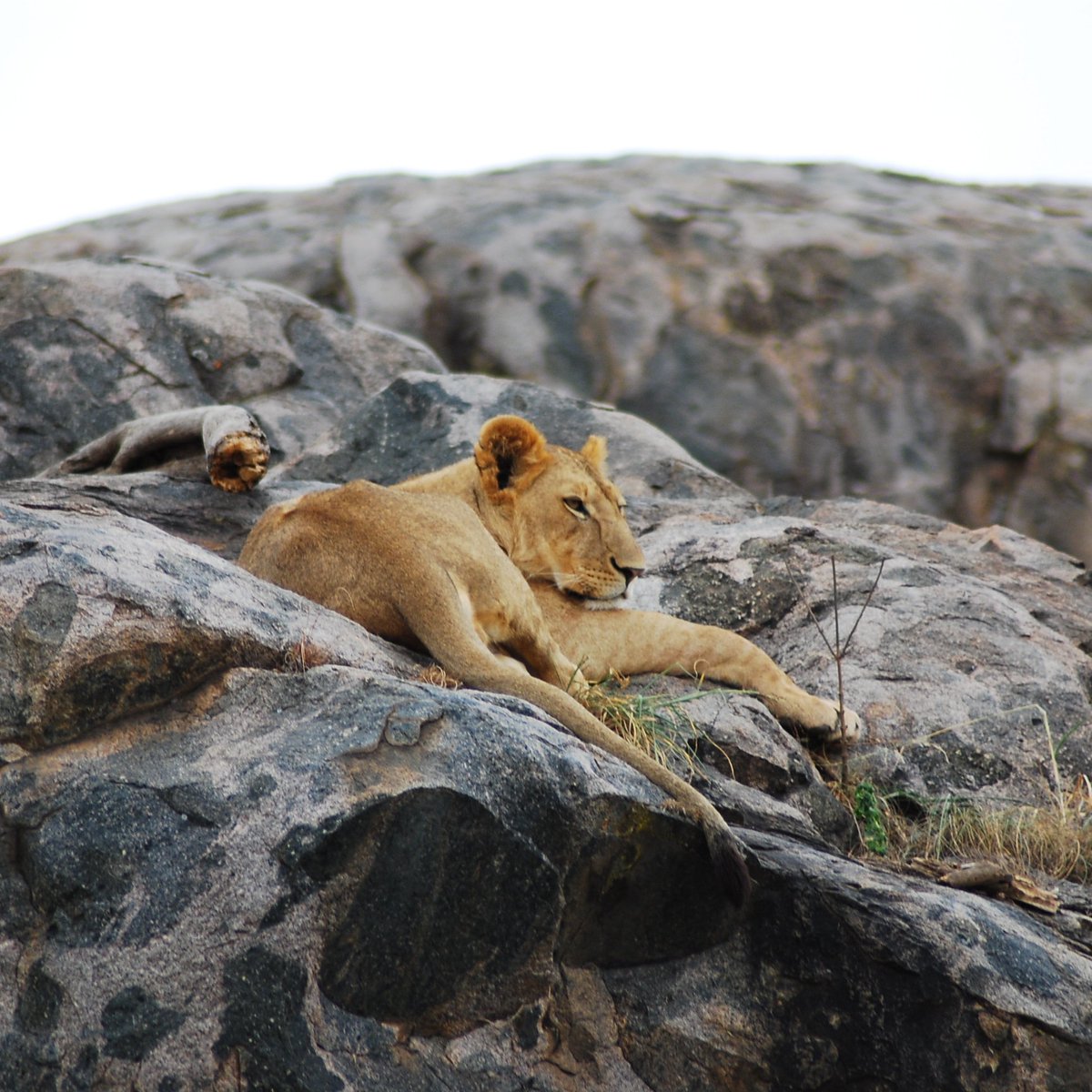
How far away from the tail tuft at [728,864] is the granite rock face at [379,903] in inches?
1.8

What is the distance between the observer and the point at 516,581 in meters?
4.54

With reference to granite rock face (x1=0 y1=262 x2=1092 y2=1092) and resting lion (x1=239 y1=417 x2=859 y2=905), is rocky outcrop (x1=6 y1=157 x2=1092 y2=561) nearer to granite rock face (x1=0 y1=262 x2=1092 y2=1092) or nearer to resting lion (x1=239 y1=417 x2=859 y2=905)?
resting lion (x1=239 y1=417 x2=859 y2=905)

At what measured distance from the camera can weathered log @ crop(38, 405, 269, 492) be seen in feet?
21.8

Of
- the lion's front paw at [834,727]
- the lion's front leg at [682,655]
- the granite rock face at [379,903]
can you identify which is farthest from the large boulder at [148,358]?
the granite rock face at [379,903]

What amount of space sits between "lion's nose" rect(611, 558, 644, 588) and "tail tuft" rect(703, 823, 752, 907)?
2.20m

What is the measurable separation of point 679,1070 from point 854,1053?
0.42 metres

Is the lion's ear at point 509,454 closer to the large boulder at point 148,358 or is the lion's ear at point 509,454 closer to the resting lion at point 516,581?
the resting lion at point 516,581

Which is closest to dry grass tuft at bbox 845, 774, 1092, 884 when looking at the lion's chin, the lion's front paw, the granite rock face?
the lion's front paw

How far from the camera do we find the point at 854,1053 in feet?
10.3

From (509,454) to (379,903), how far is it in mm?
2741

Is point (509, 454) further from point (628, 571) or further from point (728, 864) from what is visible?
point (728, 864)

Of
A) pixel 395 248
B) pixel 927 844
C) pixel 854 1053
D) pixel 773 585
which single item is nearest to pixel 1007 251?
pixel 395 248

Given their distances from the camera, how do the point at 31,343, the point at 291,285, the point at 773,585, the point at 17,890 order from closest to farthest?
the point at 17,890
the point at 773,585
the point at 31,343
the point at 291,285

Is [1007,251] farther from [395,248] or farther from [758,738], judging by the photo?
[758,738]
